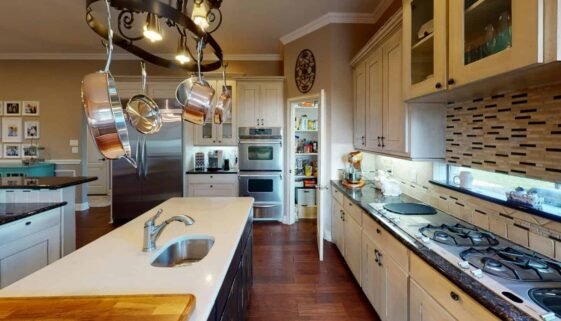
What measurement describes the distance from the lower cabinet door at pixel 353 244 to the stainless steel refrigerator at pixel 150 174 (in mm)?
2984

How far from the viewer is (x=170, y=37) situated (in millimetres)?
4664

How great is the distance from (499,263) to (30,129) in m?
7.27

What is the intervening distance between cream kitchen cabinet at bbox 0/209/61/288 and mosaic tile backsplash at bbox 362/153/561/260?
3.13 m

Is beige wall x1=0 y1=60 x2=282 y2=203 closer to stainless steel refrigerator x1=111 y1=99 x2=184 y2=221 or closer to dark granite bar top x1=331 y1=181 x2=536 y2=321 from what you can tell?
stainless steel refrigerator x1=111 y1=99 x2=184 y2=221

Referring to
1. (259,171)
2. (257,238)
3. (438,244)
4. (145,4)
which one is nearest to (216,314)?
(438,244)

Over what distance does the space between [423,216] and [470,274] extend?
0.94m

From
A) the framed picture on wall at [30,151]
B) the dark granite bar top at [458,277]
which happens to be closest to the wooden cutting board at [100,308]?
the dark granite bar top at [458,277]

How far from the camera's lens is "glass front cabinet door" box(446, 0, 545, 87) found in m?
1.03

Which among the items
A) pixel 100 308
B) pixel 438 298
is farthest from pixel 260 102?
pixel 100 308

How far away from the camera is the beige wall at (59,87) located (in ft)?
18.2

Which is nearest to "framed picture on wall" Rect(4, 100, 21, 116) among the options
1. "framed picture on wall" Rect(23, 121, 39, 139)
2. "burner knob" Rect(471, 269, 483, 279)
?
"framed picture on wall" Rect(23, 121, 39, 139)

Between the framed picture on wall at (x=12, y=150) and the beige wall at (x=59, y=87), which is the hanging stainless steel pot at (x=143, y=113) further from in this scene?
the framed picture on wall at (x=12, y=150)

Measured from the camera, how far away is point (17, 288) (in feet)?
3.60

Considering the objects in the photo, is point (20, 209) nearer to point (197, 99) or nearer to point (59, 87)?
point (197, 99)
